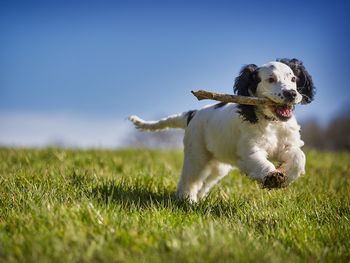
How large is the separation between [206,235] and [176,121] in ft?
10.8

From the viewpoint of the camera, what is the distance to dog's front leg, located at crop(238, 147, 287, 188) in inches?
191

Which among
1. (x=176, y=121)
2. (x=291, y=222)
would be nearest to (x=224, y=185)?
(x=176, y=121)

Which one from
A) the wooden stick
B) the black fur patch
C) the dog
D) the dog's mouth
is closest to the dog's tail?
the black fur patch

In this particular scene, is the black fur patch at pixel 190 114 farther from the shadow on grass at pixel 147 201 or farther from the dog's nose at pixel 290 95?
the dog's nose at pixel 290 95

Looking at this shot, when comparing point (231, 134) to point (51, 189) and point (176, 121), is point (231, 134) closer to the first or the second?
point (176, 121)

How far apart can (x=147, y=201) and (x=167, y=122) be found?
1.98 meters

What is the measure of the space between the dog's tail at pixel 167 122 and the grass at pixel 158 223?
76 cm

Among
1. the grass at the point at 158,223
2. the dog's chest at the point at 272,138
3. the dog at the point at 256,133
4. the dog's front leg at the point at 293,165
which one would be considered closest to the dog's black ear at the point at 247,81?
the dog at the point at 256,133

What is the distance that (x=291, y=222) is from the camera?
443cm

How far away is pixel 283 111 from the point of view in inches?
205

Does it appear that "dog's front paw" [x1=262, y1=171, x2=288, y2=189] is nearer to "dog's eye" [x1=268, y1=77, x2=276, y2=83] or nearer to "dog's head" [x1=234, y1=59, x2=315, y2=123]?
"dog's head" [x1=234, y1=59, x2=315, y2=123]

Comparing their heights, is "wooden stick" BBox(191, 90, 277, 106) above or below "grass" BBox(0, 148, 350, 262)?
above

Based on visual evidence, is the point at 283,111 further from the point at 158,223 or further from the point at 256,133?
the point at 158,223

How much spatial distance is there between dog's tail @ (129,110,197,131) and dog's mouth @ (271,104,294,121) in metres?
1.51
